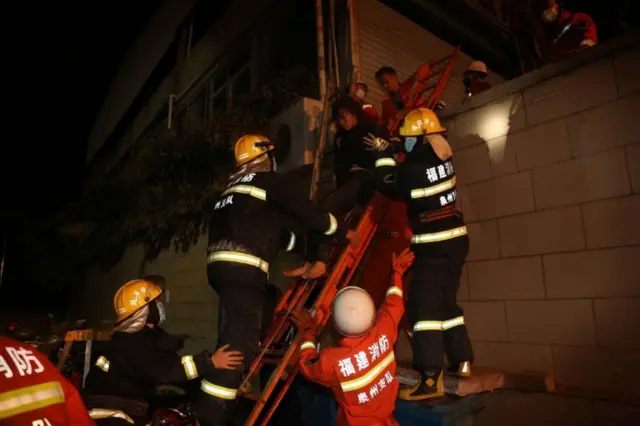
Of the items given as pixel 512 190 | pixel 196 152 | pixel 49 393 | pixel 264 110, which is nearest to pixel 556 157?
pixel 512 190

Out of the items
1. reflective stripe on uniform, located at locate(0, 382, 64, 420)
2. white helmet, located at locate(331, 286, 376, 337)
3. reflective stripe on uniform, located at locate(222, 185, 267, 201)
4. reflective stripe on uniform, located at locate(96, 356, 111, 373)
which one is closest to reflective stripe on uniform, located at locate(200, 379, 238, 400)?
reflective stripe on uniform, located at locate(96, 356, 111, 373)

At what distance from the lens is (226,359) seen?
3.22 meters

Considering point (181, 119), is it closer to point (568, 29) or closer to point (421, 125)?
point (568, 29)

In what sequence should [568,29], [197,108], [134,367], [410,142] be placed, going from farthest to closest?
1. [197,108]
2. [568,29]
3. [410,142]
4. [134,367]

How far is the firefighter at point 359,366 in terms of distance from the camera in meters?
2.77

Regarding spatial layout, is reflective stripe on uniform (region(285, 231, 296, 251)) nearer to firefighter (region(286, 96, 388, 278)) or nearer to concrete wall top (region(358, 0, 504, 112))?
firefighter (region(286, 96, 388, 278))

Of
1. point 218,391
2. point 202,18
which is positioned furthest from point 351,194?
point 202,18

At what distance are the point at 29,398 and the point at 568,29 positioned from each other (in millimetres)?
6085

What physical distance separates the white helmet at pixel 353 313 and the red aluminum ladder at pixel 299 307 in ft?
2.12

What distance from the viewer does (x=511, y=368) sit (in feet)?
11.3

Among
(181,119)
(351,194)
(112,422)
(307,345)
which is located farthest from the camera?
(181,119)

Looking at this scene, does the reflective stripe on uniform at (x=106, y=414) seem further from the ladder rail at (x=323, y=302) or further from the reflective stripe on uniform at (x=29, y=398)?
the reflective stripe on uniform at (x=29, y=398)

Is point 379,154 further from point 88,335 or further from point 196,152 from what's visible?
point 196,152

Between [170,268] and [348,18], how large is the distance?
527 cm
